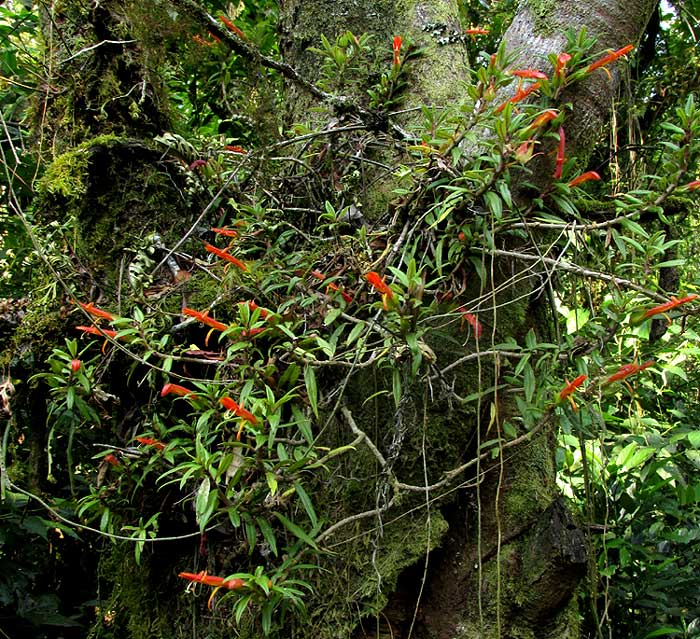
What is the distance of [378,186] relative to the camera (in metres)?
1.98

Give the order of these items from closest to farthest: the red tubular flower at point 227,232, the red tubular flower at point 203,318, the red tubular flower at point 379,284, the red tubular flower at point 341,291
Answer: the red tubular flower at point 379,284
the red tubular flower at point 203,318
the red tubular flower at point 341,291
the red tubular flower at point 227,232

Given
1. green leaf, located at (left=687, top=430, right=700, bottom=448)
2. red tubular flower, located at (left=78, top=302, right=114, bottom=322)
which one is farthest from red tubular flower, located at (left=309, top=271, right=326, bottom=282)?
green leaf, located at (left=687, top=430, right=700, bottom=448)

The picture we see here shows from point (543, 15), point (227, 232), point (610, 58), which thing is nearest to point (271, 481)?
point (227, 232)

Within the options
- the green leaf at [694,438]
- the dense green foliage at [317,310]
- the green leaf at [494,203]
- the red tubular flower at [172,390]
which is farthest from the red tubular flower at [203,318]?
the green leaf at [694,438]

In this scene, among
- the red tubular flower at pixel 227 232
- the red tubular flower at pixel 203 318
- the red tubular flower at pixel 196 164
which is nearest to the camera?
the red tubular flower at pixel 203 318

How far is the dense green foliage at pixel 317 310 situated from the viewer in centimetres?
148

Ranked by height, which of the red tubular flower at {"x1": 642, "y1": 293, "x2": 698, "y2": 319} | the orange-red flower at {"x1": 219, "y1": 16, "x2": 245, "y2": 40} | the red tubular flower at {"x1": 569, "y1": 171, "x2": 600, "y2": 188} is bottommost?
the red tubular flower at {"x1": 642, "y1": 293, "x2": 698, "y2": 319}

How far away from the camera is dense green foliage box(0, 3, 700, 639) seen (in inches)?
58.3

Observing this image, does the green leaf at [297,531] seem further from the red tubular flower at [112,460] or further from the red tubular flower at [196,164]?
the red tubular flower at [196,164]

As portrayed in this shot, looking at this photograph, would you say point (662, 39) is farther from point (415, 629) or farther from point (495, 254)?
point (415, 629)

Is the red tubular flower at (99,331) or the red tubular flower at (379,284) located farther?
the red tubular flower at (99,331)

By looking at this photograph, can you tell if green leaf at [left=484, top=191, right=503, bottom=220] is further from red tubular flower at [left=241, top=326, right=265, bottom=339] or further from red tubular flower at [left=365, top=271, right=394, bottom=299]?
red tubular flower at [left=241, top=326, right=265, bottom=339]

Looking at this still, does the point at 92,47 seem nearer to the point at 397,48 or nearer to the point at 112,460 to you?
the point at 397,48

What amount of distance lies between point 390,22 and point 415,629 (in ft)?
6.65
